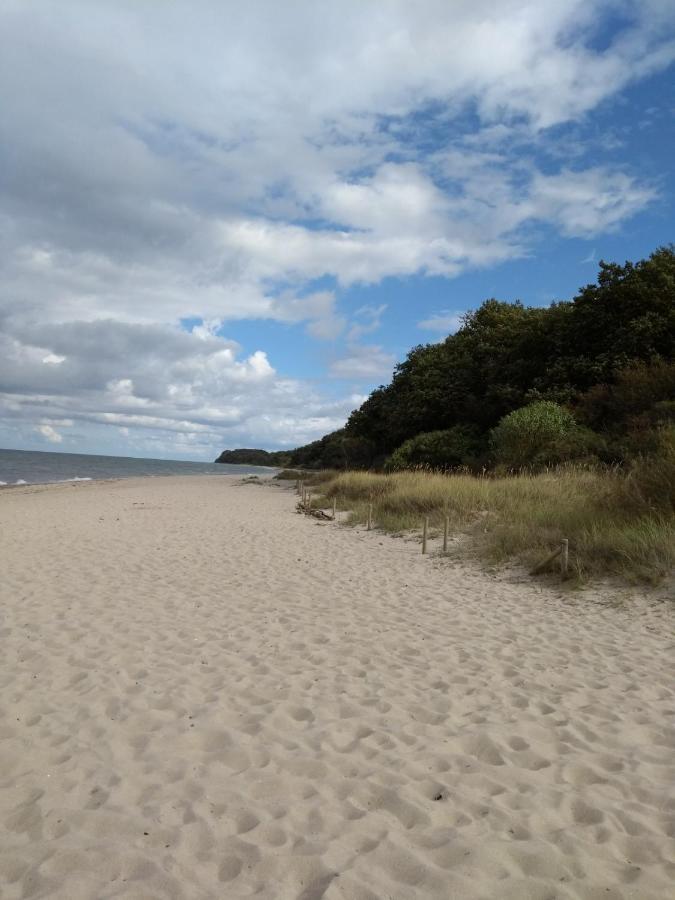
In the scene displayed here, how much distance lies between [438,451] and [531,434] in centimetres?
694

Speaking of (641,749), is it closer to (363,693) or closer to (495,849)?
(495,849)

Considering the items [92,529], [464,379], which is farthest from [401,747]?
[464,379]

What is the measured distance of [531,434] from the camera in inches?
778

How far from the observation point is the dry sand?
2.67m

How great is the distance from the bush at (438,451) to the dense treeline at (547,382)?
0.05 metres

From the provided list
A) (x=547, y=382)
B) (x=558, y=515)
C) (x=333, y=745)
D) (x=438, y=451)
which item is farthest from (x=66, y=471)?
(x=333, y=745)

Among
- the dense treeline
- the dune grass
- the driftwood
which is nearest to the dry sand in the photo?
the dune grass

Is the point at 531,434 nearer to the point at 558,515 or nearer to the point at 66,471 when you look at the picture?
the point at 558,515

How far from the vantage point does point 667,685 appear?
4.82m

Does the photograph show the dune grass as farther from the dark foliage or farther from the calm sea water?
the calm sea water

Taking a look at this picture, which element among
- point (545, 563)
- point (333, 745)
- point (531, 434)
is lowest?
point (333, 745)

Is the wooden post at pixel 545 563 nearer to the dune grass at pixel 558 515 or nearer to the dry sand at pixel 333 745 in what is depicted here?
the dune grass at pixel 558 515

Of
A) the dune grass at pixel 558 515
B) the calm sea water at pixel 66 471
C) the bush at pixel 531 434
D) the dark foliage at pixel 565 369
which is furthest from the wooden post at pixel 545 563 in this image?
the calm sea water at pixel 66 471

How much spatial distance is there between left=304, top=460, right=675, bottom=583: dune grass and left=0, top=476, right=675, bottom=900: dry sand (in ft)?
4.05
